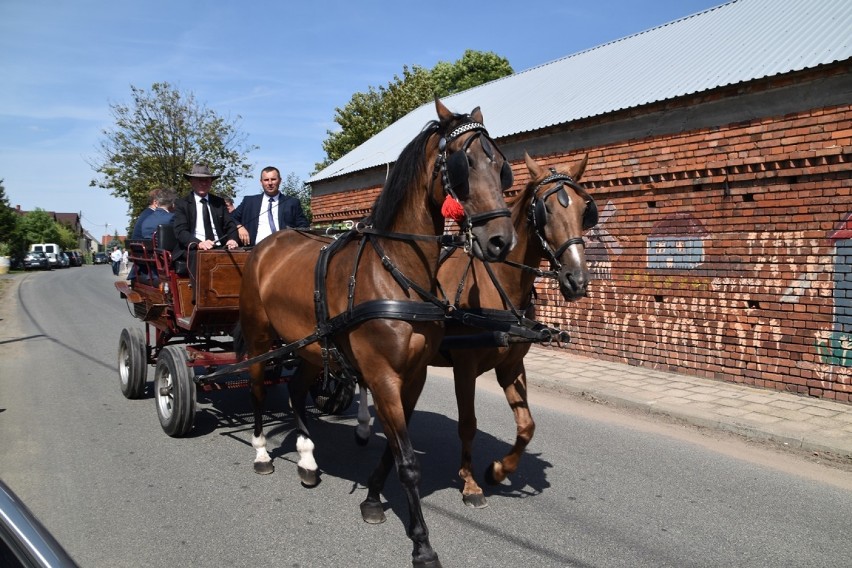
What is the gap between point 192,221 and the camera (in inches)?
271

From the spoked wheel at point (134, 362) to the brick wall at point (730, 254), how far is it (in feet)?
21.3

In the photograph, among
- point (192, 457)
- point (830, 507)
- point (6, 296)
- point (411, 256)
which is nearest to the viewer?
point (411, 256)

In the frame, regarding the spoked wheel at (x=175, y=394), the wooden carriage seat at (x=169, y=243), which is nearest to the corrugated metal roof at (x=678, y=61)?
the wooden carriage seat at (x=169, y=243)

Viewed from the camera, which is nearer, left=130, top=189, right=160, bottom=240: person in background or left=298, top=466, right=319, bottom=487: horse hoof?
left=298, top=466, right=319, bottom=487: horse hoof

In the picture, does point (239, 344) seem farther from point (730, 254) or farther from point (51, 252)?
point (51, 252)

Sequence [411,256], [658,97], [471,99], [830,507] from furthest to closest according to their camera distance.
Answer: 1. [471,99]
2. [658,97]
3. [830,507]
4. [411,256]

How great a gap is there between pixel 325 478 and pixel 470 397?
55.9 inches

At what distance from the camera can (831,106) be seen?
7316 millimetres

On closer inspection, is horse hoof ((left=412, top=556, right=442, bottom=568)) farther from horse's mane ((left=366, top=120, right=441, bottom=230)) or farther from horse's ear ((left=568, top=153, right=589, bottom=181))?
horse's ear ((left=568, top=153, right=589, bottom=181))

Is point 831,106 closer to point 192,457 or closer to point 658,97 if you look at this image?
point 658,97

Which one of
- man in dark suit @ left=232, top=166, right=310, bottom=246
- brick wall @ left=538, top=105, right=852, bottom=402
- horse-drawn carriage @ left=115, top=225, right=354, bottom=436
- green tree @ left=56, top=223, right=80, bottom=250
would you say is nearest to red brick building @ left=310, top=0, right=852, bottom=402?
brick wall @ left=538, top=105, right=852, bottom=402

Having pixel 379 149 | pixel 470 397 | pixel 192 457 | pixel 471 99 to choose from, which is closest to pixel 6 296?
pixel 379 149

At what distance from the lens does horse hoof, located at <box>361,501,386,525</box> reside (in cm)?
420

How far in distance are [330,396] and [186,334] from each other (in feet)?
5.66
